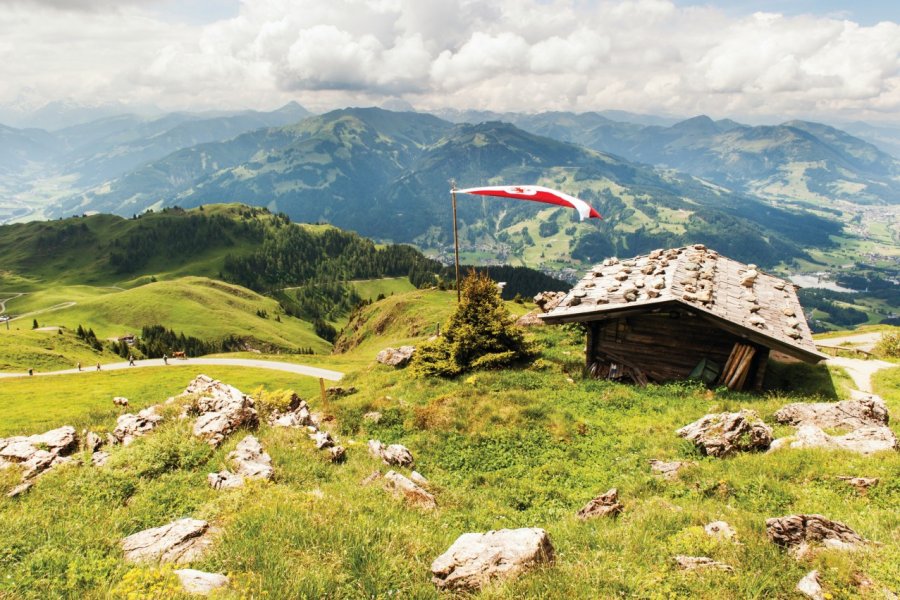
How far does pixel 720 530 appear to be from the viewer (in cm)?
890

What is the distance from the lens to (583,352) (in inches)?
1126

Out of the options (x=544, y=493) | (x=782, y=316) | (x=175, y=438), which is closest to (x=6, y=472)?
(x=175, y=438)

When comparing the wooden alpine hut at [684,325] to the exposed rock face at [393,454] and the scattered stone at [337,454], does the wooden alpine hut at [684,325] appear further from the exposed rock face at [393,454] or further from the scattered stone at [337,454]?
the scattered stone at [337,454]

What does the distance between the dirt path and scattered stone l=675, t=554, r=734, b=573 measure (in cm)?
2317

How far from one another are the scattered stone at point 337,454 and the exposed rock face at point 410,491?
2.68 m

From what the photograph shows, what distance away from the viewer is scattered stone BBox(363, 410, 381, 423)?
21016 mm

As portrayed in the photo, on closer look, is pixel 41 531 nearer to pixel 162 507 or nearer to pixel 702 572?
pixel 162 507

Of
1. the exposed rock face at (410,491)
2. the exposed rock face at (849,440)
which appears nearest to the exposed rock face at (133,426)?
the exposed rock face at (410,491)

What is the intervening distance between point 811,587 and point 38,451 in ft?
65.6

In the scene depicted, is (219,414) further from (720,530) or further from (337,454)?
(720,530)

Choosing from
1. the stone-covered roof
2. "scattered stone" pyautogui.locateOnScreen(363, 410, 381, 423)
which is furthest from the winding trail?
the stone-covered roof

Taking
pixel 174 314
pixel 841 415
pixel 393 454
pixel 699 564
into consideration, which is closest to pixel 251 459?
pixel 393 454

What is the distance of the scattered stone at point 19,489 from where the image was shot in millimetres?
11353

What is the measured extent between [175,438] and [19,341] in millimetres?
92392
